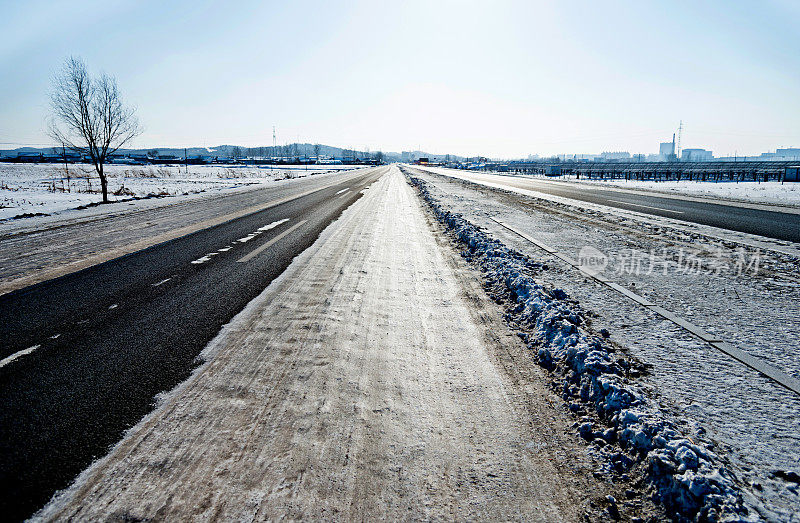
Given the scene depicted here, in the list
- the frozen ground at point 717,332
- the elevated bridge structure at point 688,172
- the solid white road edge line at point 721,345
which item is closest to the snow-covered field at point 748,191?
the elevated bridge structure at point 688,172

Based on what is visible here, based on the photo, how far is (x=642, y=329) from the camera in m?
3.84

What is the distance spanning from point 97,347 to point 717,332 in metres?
5.50

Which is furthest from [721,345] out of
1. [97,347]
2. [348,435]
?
[97,347]

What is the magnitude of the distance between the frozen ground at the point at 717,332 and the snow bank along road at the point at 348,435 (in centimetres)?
84

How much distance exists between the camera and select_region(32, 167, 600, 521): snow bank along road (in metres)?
1.90

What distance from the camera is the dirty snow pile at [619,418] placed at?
1.87 meters

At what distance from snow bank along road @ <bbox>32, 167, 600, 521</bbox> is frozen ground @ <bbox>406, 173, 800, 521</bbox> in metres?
0.84

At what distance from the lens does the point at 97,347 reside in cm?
349

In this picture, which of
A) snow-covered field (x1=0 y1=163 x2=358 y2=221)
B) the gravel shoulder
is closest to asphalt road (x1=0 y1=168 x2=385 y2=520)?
the gravel shoulder

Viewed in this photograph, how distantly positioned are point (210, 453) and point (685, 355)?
139 inches

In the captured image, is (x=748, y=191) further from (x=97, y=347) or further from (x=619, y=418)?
(x=97, y=347)

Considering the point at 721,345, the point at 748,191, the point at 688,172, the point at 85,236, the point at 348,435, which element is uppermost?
the point at 688,172

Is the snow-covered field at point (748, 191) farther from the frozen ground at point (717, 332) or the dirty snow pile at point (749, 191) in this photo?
the frozen ground at point (717, 332)

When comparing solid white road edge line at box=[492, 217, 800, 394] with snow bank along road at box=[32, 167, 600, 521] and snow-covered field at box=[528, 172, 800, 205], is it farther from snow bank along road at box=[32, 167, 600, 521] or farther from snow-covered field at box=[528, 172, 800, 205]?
snow-covered field at box=[528, 172, 800, 205]
